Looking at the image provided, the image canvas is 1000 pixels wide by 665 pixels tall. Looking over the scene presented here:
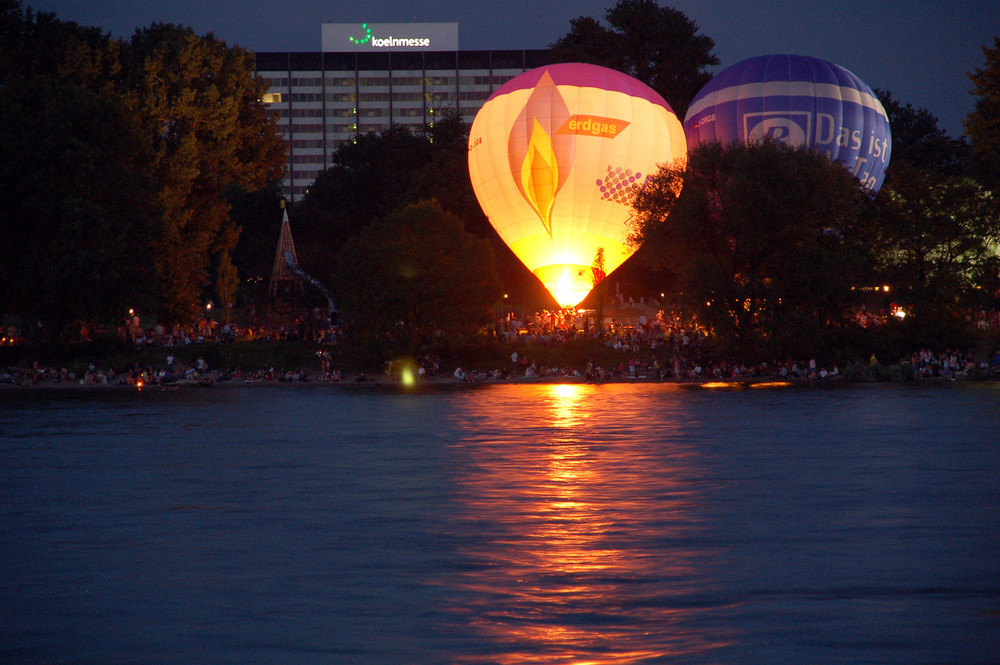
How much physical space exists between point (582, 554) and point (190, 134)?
50.1m

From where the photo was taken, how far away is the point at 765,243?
4925 centimetres

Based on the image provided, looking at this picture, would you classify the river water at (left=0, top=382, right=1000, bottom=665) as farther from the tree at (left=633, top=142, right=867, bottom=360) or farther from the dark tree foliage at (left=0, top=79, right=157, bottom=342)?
the dark tree foliage at (left=0, top=79, right=157, bottom=342)

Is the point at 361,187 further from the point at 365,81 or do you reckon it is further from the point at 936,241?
the point at 365,81

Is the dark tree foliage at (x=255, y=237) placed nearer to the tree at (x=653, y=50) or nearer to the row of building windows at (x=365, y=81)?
the tree at (x=653, y=50)

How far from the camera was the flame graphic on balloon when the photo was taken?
56156 mm

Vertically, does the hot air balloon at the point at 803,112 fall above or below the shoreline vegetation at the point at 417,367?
above

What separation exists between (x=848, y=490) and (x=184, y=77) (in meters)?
48.8

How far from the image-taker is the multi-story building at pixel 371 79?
621 feet

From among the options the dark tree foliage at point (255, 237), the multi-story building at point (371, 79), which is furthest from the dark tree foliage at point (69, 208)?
the multi-story building at point (371, 79)

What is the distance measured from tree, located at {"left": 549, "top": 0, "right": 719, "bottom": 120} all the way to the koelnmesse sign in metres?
118

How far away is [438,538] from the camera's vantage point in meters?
17.5

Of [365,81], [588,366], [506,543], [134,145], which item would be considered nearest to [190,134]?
[134,145]

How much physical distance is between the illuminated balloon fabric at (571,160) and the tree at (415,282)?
456cm

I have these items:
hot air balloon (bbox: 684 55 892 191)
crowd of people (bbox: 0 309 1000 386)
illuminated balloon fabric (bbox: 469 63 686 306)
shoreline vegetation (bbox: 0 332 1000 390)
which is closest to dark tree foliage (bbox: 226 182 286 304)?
shoreline vegetation (bbox: 0 332 1000 390)
